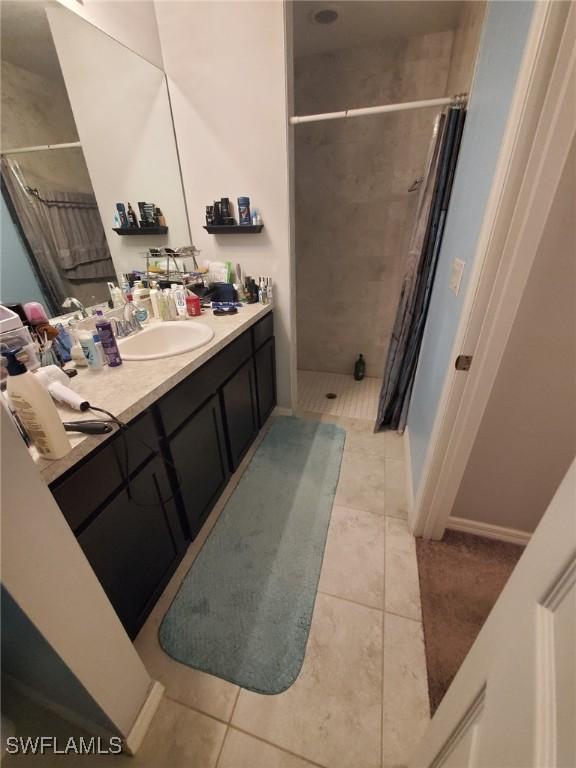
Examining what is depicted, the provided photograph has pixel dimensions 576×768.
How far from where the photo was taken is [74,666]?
640 mm

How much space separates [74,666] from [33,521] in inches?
15.0

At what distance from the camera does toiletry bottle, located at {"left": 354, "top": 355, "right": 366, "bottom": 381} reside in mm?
2773

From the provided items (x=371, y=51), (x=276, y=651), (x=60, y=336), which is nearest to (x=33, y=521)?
(x=60, y=336)

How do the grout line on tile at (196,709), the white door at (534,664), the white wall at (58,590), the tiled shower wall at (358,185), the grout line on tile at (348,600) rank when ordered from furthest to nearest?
the tiled shower wall at (358,185)
the grout line on tile at (348,600)
the grout line on tile at (196,709)
the white wall at (58,590)
the white door at (534,664)

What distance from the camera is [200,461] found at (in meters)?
1.31

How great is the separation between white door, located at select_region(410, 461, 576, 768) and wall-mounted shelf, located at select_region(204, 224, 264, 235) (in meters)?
1.79

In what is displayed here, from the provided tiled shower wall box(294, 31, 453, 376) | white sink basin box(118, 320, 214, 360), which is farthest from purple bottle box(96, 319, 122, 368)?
tiled shower wall box(294, 31, 453, 376)

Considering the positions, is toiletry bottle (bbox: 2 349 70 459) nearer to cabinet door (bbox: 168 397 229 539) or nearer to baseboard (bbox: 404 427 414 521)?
cabinet door (bbox: 168 397 229 539)

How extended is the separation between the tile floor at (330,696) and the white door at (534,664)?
1.80 feet

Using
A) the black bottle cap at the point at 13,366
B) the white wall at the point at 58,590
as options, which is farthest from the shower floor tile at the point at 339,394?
the black bottle cap at the point at 13,366

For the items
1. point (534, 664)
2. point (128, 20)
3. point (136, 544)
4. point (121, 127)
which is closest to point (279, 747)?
point (136, 544)

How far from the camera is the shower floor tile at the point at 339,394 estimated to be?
93.1 inches

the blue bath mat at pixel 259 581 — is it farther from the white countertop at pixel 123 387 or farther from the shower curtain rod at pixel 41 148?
the shower curtain rod at pixel 41 148

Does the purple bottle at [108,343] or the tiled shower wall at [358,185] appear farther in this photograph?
the tiled shower wall at [358,185]
